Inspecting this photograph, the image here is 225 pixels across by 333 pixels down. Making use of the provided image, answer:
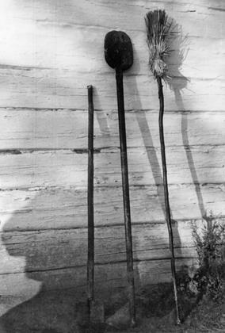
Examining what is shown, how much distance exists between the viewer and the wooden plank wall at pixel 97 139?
2166mm

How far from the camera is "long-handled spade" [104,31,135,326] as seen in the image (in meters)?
2.08

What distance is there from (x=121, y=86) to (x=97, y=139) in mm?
350

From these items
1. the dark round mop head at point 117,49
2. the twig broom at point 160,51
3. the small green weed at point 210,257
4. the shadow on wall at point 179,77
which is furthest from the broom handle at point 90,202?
the small green weed at point 210,257

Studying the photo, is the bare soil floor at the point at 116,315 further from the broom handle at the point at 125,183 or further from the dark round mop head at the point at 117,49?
the dark round mop head at the point at 117,49

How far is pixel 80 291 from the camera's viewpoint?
7.52 feet

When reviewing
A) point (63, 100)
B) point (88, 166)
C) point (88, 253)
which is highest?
point (63, 100)

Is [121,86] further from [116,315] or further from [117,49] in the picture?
[116,315]

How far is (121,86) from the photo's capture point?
2.14 m

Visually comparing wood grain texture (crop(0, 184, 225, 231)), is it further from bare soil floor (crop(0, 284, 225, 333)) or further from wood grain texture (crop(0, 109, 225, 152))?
bare soil floor (crop(0, 284, 225, 333))

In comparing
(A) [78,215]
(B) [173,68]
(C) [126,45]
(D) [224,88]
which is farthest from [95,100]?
(D) [224,88]

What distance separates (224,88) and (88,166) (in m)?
1.04

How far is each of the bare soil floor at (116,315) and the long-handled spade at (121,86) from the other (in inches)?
4.9

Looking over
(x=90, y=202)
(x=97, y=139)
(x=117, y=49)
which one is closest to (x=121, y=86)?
(x=117, y=49)

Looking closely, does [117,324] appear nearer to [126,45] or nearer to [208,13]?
[126,45]
